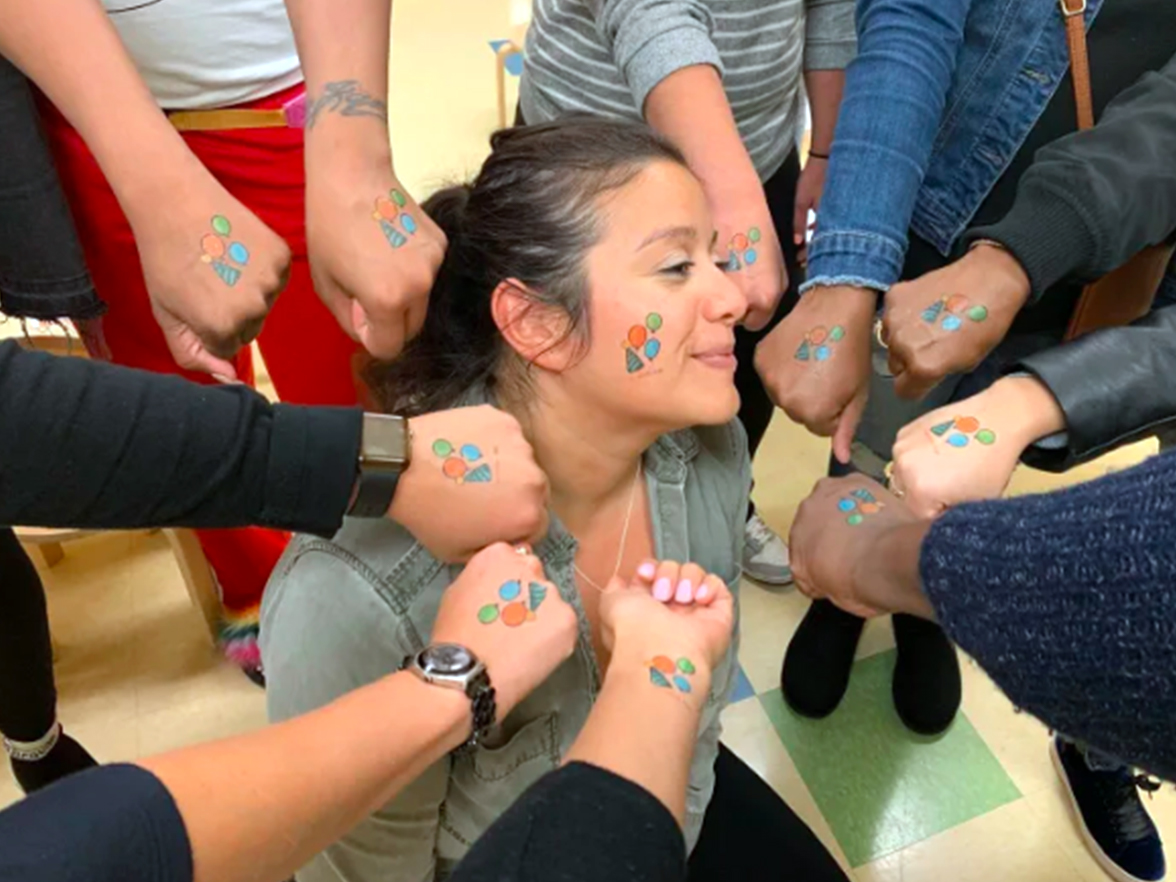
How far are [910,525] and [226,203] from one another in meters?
0.85

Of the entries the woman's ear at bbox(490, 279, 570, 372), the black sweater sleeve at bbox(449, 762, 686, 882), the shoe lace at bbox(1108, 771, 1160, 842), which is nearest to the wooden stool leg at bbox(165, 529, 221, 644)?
the woman's ear at bbox(490, 279, 570, 372)

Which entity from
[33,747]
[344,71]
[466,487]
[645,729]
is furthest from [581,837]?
[33,747]

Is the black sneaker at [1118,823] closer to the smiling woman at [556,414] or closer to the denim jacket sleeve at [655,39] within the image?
the smiling woman at [556,414]

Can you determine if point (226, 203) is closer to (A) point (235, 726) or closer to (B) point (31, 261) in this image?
(B) point (31, 261)

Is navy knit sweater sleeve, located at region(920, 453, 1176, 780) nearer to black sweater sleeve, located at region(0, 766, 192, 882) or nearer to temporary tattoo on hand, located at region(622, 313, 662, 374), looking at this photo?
temporary tattoo on hand, located at region(622, 313, 662, 374)

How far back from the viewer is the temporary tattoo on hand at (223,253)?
1062mm

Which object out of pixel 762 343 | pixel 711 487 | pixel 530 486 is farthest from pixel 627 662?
pixel 762 343

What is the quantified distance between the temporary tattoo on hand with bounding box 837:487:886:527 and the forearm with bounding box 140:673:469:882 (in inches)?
23.2

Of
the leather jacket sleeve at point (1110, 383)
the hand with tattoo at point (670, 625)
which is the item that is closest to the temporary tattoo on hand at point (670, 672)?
the hand with tattoo at point (670, 625)

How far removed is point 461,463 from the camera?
3.16 feet

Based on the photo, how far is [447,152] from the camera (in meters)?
3.62

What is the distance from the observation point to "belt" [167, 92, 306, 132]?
143 centimetres

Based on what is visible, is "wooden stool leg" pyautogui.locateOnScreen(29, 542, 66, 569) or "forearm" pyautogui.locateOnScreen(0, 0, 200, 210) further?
"wooden stool leg" pyautogui.locateOnScreen(29, 542, 66, 569)

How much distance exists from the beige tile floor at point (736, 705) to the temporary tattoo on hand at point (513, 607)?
114 centimetres
